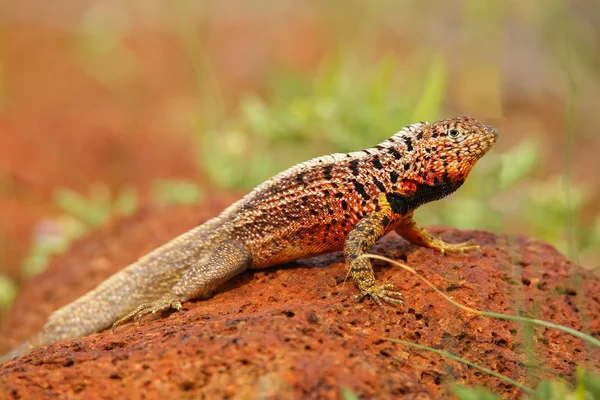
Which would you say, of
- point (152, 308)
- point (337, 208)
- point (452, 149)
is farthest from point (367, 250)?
point (152, 308)

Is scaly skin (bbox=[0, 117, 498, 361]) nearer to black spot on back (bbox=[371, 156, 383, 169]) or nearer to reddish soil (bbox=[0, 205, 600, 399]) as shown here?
black spot on back (bbox=[371, 156, 383, 169])

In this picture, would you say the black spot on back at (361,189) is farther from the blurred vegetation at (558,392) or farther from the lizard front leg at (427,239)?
the blurred vegetation at (558,392)

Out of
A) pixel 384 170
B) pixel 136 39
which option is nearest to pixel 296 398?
pixel 384 170

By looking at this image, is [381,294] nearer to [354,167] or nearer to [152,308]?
[354,167]

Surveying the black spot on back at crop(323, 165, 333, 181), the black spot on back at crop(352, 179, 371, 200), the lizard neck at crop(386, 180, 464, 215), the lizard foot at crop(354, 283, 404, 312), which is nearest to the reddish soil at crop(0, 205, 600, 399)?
the lizard foot at crop(354, 283, 404, 312)

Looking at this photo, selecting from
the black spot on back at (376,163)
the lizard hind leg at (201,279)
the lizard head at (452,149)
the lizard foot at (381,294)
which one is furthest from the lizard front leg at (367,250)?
the lizard hind leg at (201,279)

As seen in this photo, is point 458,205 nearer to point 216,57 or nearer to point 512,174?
point 512,174
